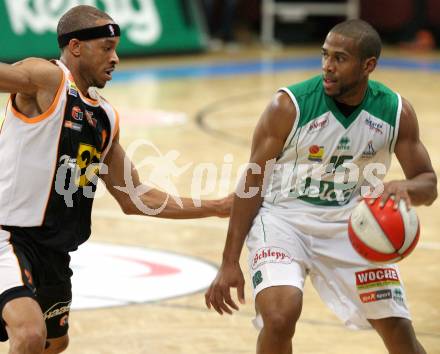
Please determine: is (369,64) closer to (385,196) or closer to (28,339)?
(385,196)

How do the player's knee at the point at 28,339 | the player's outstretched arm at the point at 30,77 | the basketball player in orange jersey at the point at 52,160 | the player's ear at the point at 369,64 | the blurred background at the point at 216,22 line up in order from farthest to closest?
the blurred background at the point at 216,22 < the player's ear at the point at 369,64 < the basketball player in orange jersey at the point at 52,160 < the player's outstretched arm at the point at 30,77 < the player's knee at the point at 28,339

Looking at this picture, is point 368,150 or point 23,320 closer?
point 23,320

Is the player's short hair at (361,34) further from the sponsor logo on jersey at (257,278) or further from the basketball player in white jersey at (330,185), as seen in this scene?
the sponsor logo on jersey at (257,278)

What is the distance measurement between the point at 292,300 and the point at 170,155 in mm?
7007

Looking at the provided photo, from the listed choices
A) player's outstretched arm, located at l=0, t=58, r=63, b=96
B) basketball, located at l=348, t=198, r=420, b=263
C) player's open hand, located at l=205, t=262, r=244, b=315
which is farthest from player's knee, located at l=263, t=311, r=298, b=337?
player's outstretched arm, located at l=0, t=58, r=63, b=96

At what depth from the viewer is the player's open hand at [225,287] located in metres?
5.32

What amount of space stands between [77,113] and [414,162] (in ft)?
5.72

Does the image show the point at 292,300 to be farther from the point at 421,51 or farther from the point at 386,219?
the point at 421,51

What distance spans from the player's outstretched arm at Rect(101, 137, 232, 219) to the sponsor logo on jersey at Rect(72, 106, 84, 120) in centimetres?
53

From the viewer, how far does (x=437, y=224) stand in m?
9.24

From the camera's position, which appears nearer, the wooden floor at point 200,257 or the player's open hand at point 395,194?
the player's open hand at point 395,194

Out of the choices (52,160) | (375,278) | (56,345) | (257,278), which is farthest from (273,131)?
(56,345)

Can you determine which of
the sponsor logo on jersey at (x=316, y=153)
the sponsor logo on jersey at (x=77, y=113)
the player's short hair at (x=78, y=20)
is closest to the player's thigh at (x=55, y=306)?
the sponsor logo on jersey at (x=77, y=113)

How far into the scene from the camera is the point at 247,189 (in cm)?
539
